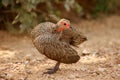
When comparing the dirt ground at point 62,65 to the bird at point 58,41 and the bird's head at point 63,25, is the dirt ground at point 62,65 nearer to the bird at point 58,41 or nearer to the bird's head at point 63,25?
the bird at point 58,41

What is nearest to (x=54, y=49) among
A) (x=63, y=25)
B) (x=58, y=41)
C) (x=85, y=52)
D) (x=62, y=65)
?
(x=58, y=41)

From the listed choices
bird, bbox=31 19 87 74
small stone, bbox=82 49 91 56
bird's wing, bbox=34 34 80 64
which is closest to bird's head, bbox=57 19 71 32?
bird, bbox=31 19 87 74

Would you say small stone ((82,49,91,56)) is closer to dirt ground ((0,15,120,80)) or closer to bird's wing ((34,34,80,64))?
dirt ground ((0,15,120,80))

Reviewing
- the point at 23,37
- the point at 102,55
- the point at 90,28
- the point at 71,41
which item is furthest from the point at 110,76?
the point at 90,28

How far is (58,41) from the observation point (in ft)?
14.2

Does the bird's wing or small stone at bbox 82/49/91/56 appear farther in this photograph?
small stone at bbox 82/49/91/56

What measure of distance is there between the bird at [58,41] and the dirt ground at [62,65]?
22 centimetres

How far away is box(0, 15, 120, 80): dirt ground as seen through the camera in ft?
14.4

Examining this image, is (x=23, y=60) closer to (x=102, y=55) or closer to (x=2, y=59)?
(x=2, y=59)

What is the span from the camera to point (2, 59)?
5141 millimetres

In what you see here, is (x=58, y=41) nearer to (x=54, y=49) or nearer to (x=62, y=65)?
(x=54, y=49)

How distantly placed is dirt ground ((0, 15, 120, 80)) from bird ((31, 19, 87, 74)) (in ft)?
0.72

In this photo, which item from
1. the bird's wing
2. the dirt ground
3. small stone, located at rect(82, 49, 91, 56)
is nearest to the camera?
the bird's wing

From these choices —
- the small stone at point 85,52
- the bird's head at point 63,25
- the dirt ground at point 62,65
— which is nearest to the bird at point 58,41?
the bird's head at point 63,25
